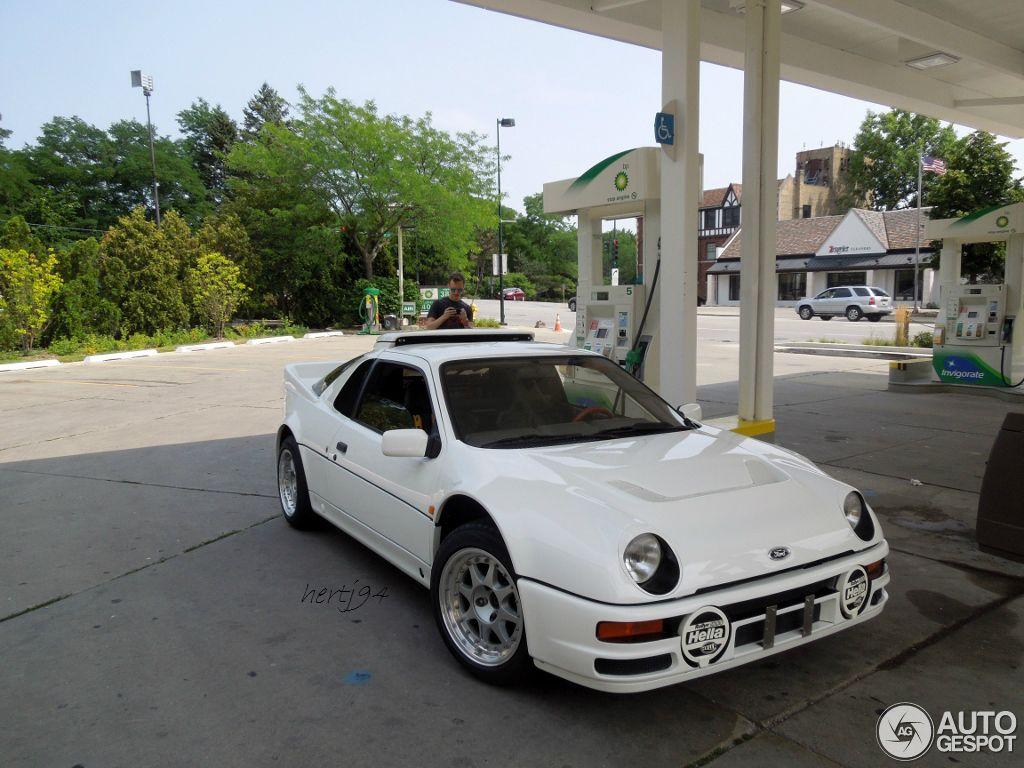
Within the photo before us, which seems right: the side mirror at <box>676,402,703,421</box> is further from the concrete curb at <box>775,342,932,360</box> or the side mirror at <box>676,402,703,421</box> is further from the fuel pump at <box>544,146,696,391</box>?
the concrete curb at <box>775,342,932,360</box>

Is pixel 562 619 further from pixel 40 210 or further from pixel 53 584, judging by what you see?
pixel 40 210

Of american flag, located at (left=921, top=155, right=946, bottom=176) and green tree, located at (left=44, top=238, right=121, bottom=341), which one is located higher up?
american flag, located at (left=921, top=155, right=946, bottom=176)

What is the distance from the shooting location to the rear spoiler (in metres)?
4.80

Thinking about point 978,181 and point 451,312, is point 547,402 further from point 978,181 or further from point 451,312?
point 978,181

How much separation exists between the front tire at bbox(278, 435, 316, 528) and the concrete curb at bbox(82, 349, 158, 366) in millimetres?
14888

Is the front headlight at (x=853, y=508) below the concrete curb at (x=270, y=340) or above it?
above

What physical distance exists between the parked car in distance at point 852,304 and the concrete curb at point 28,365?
32699mm

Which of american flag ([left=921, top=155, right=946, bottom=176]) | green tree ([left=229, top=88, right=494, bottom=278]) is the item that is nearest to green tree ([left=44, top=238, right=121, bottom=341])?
green tree ([left=229, top=88, right=494, bottom=278])

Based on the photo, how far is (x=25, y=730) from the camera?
283 cm

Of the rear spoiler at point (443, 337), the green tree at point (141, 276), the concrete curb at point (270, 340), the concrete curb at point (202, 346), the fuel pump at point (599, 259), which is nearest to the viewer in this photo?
the rear spoiler at point (443, 337)

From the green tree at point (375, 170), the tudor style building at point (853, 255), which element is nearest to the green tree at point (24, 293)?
the green tree at point (375, 170)

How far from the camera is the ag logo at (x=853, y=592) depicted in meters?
2.95

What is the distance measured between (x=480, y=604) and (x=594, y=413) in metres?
1.37

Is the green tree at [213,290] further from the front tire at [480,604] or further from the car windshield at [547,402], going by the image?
the front tire at [480,604]
